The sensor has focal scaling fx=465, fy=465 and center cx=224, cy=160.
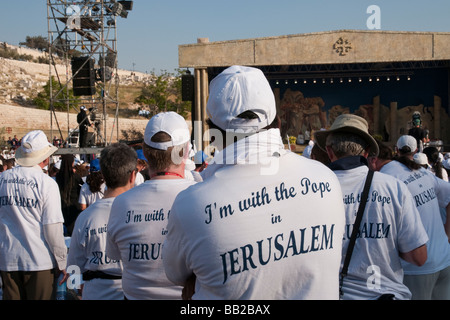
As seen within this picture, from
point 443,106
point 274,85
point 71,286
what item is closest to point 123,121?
point 274,85

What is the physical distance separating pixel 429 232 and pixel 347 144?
119 cm

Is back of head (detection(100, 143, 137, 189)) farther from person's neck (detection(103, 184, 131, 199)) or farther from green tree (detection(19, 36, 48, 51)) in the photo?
green tree (detection(19, 36, 48, 51))

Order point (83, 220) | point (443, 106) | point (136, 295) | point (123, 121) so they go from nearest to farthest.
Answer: point (136, 295)
point (83, 220)
point (443, 106)
point (123, 121)

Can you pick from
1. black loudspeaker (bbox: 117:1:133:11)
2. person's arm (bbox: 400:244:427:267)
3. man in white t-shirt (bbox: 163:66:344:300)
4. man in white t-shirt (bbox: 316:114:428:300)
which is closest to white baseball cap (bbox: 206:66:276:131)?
man in white t-shirt (bbox: 163:66:344:300)

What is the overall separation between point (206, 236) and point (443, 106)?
27.5m

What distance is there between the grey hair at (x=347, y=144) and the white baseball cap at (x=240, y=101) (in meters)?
1.03

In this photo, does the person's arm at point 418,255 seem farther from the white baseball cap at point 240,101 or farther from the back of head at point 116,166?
the back of head at point 116,166

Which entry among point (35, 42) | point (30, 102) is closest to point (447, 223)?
point (30, 102)

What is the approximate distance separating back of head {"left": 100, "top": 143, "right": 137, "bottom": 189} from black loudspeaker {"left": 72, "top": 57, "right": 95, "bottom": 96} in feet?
46.9

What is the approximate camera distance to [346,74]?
25.5 m

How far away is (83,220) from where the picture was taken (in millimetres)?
2971

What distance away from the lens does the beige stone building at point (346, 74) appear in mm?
22938

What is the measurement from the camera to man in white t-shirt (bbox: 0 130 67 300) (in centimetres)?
364
